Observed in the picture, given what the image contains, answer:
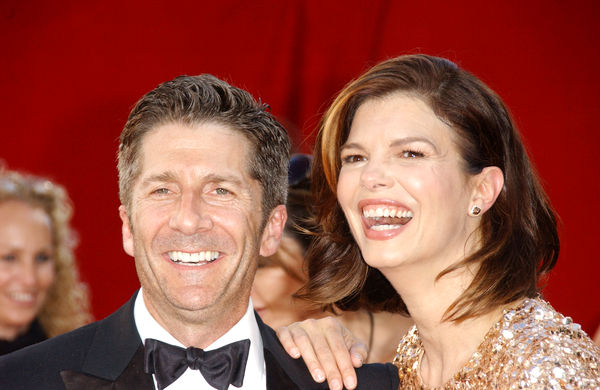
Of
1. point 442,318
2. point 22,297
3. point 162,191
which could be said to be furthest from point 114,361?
point 22,297

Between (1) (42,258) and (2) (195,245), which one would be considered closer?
(2) (195,245)

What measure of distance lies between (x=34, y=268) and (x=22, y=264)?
0.07 m

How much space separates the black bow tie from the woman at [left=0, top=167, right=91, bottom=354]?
7.94ft

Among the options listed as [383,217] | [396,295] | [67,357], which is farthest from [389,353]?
[67,357]

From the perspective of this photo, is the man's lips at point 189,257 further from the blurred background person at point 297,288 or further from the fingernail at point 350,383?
the blurred background person at point 297,288

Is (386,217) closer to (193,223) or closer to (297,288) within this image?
(193,223)

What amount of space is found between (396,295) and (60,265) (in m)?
2.21

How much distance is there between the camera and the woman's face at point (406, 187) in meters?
2.59

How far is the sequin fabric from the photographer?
2324 mm

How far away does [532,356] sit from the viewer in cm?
240

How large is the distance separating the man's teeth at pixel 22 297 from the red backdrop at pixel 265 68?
46 cm

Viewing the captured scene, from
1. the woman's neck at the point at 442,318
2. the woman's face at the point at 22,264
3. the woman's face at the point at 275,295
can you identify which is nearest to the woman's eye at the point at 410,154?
the woman's neck at the point at 442,318

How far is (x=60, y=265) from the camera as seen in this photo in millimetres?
4691

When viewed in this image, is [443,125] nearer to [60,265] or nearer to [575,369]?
[575,369]
